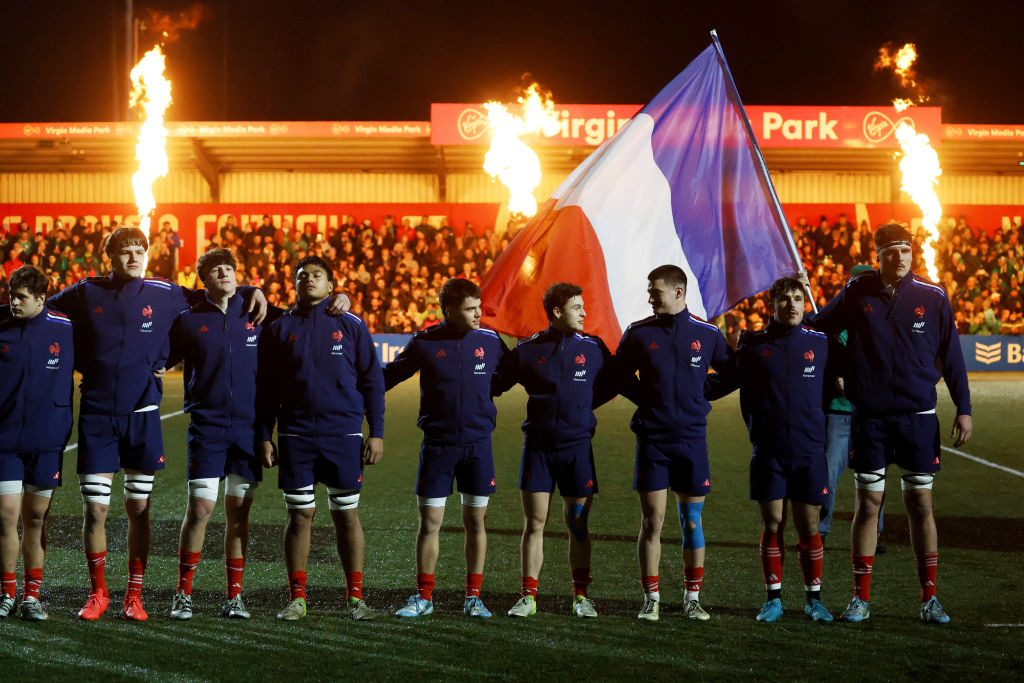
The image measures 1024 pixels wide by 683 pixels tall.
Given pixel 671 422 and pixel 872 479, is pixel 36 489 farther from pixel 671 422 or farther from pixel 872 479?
pixel 872 479

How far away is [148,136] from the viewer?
28.1 m

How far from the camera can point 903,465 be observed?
18.9 ft

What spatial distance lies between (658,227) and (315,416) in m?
2.54

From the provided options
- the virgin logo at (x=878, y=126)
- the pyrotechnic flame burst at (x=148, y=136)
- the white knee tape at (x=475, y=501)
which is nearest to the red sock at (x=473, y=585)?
the white knee tape at (x=475, y=501)

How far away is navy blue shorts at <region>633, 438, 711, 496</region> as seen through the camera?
575cm

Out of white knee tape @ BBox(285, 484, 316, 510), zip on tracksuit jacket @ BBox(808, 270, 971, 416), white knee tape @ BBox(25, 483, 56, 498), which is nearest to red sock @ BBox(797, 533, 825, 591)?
zip on tracksuit jacket @ BBox(808, 270, 971, 416)

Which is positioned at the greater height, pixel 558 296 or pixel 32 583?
pixel 558 296

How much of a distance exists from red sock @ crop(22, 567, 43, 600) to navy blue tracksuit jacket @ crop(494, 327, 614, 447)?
100 inches

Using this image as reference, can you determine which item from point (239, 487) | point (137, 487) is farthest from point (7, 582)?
point (239, 487)

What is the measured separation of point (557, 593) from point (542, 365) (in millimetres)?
1387

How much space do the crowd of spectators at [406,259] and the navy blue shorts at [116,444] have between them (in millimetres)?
17899

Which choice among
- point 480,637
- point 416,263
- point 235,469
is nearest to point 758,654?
point 480,637

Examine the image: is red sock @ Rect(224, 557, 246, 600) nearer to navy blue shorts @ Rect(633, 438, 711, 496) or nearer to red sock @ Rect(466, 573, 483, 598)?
red sock @ Rect(466, 573, 483, 598)

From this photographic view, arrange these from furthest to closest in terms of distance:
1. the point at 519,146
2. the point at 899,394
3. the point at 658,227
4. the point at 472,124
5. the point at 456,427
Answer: the point at 519,146
the point at 472,124
the point at 658,227
the point at 456,427
the point at 899,394
